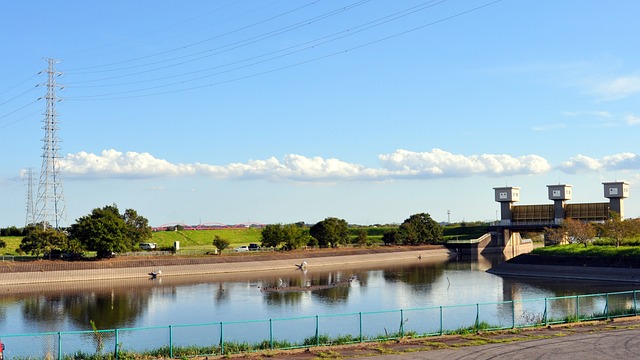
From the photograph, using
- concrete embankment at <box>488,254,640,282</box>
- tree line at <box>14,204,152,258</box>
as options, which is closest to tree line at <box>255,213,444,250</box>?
tree line at <box>14,204,152,258</box>

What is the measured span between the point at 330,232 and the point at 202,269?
3809 cm

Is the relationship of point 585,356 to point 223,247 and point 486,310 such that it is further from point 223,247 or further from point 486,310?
point 223,247

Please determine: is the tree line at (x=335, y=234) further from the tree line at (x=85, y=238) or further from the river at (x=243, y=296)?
the tree line at (x=85, y=238)

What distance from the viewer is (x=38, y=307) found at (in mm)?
59750

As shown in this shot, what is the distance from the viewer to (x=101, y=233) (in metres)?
89.6

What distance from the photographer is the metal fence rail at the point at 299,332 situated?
104 feet

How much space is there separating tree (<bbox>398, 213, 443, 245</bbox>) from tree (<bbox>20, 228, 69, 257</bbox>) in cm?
7800

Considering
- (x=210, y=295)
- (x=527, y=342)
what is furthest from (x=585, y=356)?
(x=210, y=295)

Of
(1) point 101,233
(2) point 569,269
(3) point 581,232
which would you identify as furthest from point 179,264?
(3) point 581,232

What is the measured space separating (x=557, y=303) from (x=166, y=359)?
38.8 metres

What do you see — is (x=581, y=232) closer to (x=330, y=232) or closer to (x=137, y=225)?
(x=330, y=232)

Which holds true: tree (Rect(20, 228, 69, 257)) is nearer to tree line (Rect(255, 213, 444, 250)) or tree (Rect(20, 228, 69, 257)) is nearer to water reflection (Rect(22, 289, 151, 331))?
water reflection (Rect(22, 289, 151, 331))

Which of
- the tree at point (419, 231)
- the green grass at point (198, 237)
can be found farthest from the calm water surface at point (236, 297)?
the tree at point (419, 231)

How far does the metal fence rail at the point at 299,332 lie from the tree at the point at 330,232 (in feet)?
250
